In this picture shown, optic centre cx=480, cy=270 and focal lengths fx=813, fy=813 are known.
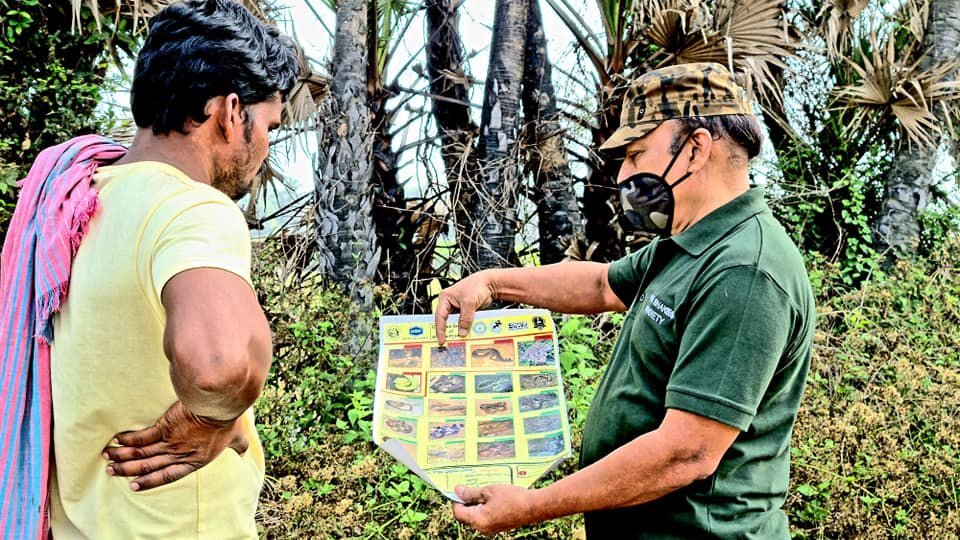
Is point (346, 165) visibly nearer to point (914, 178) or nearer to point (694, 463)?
point (694, 463)

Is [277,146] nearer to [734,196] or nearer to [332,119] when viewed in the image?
[332,119]

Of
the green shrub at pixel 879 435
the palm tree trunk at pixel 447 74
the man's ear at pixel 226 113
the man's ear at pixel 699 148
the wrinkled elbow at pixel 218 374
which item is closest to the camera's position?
the wrinkled elbow at pixel 218 374

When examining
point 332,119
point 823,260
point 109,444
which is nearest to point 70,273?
point 109,444

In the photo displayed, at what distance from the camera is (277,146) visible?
6844 millimetres

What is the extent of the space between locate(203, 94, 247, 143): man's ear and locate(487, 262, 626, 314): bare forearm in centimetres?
Result: 116

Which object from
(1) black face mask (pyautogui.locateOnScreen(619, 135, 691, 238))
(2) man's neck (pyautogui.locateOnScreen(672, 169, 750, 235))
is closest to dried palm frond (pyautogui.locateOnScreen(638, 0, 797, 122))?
(1) black face mask (pyautogui.locateOnScreen(619, 135, 691, 238))

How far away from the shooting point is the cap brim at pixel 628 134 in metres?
2.10

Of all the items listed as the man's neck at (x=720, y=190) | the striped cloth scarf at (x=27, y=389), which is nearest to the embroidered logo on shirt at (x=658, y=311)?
the man's neck at (x=720, y=190)

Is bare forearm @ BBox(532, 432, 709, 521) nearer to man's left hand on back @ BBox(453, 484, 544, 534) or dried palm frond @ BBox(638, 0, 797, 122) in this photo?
man's left hand on back @ BBox(453, 484, 544, 534)

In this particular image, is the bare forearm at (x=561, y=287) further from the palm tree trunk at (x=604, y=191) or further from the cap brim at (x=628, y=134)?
the palm tree trunk at (x=604, y=191)

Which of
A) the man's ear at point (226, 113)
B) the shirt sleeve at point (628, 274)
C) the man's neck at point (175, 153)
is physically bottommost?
the shirt sleeve at point (628, 274)

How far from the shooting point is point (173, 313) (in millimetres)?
1373

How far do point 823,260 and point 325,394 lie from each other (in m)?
4.29

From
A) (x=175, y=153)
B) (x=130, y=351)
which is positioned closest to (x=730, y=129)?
(x=175, y=153)
